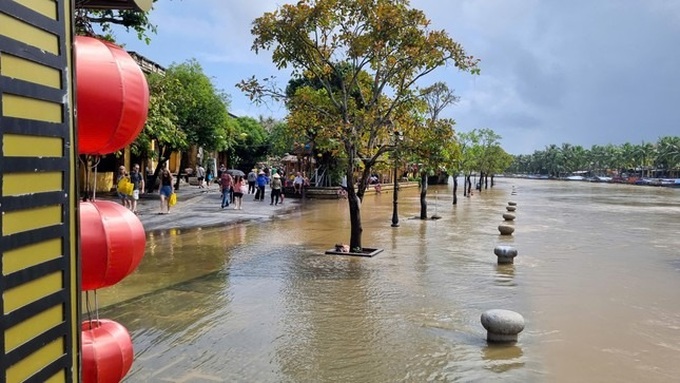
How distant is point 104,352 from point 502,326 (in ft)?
14.4

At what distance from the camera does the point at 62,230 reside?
7.66 ft

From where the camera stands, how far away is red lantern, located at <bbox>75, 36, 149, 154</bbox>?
9.79 ft

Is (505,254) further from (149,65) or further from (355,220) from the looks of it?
(149,65)

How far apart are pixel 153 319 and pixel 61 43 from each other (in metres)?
5.23

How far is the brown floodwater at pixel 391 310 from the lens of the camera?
17.9 ft

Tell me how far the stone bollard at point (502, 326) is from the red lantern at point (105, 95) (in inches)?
179

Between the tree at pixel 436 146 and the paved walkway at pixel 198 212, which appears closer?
the tree at pixel 436 146

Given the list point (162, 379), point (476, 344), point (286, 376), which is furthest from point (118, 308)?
point (476, 344)

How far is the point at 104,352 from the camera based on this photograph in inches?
127

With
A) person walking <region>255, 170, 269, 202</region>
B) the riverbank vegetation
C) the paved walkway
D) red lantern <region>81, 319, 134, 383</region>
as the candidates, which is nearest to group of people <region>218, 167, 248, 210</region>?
the paved walkway

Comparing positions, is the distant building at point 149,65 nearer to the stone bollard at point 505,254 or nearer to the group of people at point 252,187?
the group of people at point 252,187

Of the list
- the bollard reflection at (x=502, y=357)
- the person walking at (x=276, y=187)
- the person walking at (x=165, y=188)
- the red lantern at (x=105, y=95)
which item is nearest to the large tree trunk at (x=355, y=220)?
the bollard reflection at (x=502, y=357)

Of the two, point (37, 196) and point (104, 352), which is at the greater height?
point (37, 196)

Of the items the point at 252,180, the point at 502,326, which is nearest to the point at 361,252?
the point at 502,326
